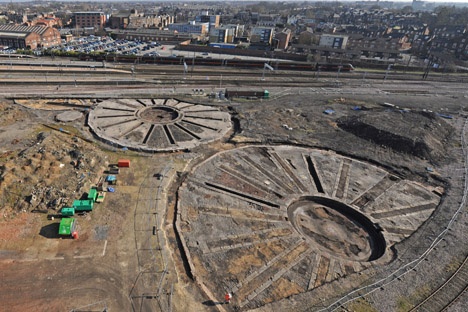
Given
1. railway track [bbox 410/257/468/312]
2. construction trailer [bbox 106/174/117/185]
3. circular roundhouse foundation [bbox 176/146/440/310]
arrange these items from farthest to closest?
construction trailer [bbox 106/174/117/185] → circular roundhouse foundation [bbox 176/146/440/310] → railway track [bbox 410/257/468/312]

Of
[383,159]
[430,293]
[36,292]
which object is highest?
[383,159]

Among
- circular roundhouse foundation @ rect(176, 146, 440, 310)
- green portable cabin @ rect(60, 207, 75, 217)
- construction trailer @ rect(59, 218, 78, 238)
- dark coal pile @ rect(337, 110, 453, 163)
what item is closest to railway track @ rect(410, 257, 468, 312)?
circular roundhouse foundation @ rect(176, 146, 440, 310)

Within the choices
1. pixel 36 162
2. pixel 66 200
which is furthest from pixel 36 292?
pixel 36 162

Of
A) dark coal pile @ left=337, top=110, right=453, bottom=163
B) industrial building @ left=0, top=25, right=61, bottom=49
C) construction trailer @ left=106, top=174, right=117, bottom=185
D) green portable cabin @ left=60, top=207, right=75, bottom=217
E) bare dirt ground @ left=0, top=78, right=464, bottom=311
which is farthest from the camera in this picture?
industrial building @ left=0, top=25, right=61, bottom=49

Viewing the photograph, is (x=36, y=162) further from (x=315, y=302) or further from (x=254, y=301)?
(x=315, y=302)

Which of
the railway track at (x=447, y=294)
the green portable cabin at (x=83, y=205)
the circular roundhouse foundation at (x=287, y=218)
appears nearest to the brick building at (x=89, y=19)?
the circular roundhouse foundation at (x=287, y=218)

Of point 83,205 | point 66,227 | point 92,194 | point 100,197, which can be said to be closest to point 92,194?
point 92,194

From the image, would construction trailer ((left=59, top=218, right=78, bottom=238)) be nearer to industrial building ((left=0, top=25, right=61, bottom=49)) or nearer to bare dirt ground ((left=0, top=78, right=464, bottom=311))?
bare dirt ground ((left=0, top=78, right=464, bottom=311))
